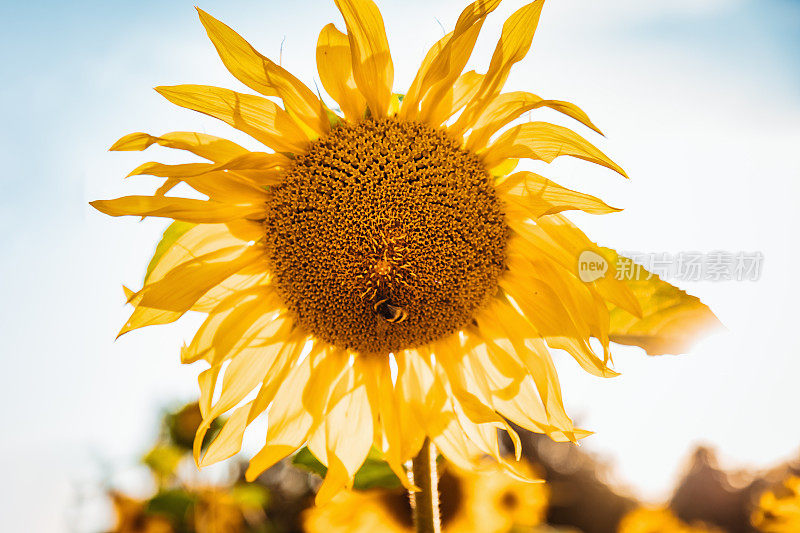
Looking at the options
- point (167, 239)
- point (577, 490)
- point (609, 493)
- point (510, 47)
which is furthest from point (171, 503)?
point (609, 493)

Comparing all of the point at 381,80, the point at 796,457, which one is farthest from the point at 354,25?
the point at 796,457

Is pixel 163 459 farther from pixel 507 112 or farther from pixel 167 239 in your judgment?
pixel 507 112

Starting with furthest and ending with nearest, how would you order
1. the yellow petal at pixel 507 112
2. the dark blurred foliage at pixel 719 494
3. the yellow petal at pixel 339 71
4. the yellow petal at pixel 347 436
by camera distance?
the dark blurred foliage at pixel 719 494, the yellow petal at pixel 347 436, the yellow petal at pixel 339 71, the yellow petal at pixel 507 112

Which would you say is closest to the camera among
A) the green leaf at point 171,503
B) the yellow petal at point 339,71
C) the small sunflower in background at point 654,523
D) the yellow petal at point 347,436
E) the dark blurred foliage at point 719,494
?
the yellow petal at point 339,71

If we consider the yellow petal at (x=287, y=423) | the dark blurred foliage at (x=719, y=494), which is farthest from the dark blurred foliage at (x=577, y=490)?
the yellow petal at (x=287, y=423)

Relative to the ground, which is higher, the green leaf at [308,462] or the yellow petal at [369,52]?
the yellow petal at [369,52]

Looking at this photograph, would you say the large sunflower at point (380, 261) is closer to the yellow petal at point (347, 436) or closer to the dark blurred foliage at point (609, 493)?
the yellow petal at point (347, 436)

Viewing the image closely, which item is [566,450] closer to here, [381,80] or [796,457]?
[796,457]
